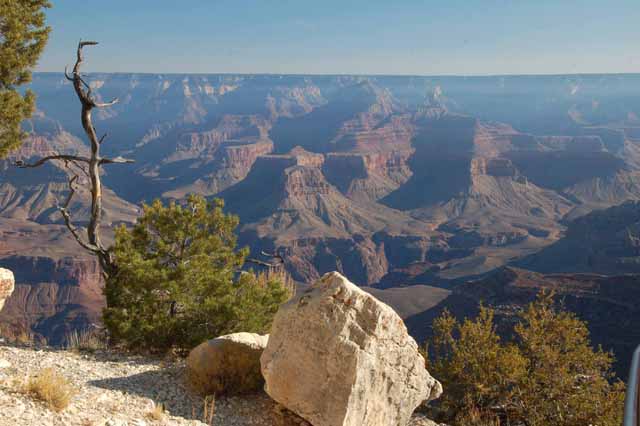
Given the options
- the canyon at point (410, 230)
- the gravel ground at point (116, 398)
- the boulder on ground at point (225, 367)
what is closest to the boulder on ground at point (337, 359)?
the gravel ground at point (116, 398)

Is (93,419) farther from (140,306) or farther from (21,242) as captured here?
(21,242)

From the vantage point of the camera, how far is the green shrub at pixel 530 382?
11336 mm

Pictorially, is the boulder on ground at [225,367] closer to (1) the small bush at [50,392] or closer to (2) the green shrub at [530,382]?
(1) the small bush at [50,392]

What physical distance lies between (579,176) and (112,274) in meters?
178

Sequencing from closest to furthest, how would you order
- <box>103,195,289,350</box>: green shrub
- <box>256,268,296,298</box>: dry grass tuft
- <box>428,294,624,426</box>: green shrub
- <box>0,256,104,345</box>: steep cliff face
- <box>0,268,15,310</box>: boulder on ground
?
1. <box>0,268,15,310</box>: boulder on ground
2. <box>428,294,624,426</box>: green shrub
3. <box>103,195,289,350</box>: green shrub
4. <box>256,268,296,298</box>: dry grass tuft
5. <box>0,256,104,345</box>: steep cliff face

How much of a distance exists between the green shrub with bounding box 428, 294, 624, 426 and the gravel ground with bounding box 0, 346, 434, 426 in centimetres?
226

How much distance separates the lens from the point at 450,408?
12.3 metres

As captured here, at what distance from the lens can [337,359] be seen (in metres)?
7.98

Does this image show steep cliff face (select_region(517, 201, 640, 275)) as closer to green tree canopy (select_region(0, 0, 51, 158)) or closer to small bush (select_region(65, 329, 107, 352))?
small bush (select_region(65, 329, 107, 352))

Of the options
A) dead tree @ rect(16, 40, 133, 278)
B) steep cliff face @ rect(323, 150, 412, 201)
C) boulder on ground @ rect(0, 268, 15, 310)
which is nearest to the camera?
boulder on ground @ rect(0, 268, 15, 310)

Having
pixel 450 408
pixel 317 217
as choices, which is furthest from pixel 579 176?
pixel 450 408

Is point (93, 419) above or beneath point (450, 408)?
above

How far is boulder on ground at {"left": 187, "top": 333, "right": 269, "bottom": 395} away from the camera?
30.3 feet

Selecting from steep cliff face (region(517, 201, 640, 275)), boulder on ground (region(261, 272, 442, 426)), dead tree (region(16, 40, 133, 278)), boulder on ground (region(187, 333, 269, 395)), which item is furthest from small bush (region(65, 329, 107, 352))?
steep cliff face (region(517, 201, 640, 275))
